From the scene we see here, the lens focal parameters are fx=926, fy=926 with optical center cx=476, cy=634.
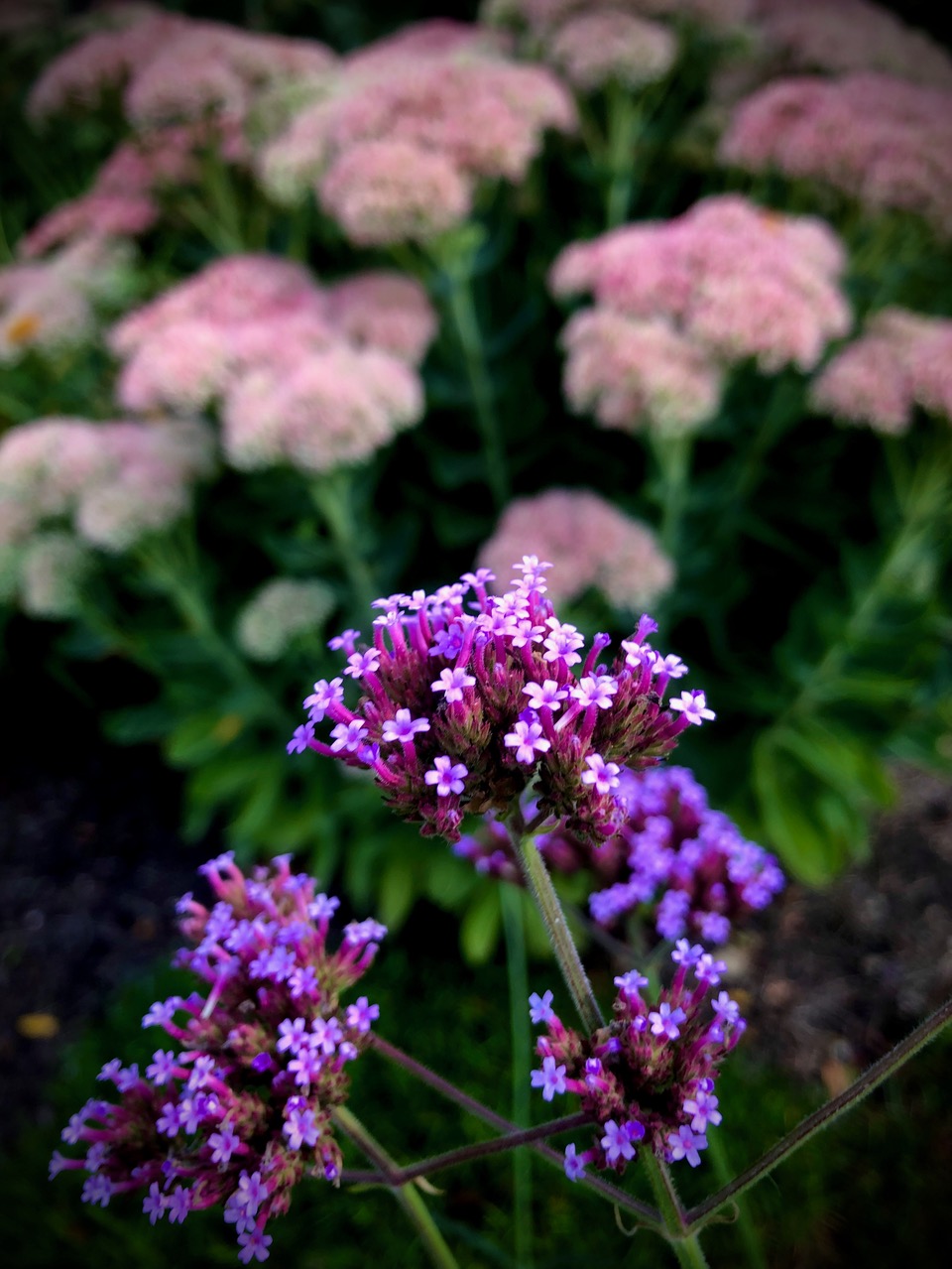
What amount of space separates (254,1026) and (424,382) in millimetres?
1270

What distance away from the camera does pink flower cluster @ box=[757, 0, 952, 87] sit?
164 centimetres

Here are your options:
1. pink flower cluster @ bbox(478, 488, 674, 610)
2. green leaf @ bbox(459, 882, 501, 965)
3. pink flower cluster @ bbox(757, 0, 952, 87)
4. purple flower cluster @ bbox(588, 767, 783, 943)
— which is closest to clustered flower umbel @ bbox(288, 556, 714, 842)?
purple flower cluster @ bbox(588, 767, 783, 943)

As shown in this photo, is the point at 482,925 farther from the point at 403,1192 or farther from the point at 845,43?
the point at 845,43

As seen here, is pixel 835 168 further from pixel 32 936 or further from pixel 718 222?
pixel 32 936

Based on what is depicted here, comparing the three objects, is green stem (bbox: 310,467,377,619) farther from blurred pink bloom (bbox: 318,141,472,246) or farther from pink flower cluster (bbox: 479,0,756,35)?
pink flower cluster (bbox: 479,0,756,35)

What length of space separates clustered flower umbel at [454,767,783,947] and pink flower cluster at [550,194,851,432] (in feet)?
1.88

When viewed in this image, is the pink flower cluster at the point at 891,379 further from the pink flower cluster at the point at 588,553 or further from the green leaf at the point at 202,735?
the green leaf at the point at 202,735

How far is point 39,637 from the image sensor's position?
104 inches

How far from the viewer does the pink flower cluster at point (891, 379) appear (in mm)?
1284

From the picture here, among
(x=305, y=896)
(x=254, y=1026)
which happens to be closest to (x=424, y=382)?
(x=305, y=896)

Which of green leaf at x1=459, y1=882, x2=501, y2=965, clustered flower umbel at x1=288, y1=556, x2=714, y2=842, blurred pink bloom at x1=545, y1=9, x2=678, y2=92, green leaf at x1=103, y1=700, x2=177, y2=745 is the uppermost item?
blurred pink bloom at x1=545, y1=9, x2=678, y2=92

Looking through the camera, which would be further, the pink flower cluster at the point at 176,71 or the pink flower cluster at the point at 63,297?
the pink flower cluster at the point at 63,297

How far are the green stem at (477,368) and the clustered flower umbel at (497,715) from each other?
1073 mm

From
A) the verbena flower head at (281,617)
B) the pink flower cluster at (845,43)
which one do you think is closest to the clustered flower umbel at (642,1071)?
the verbena flower head at (281,617)
